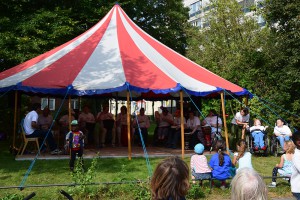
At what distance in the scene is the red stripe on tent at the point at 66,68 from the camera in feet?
31.3

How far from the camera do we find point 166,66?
10.8 meters

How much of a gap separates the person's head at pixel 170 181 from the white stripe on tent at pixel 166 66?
278 inches

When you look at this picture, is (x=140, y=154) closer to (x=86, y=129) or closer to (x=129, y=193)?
(x=86, y=129)

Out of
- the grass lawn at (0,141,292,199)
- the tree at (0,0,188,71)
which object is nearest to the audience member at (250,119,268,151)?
the grass lawn at (0,141,292,199)

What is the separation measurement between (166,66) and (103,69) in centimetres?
185

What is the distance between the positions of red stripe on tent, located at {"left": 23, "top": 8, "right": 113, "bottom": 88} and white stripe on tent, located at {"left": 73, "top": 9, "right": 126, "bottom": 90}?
16cm

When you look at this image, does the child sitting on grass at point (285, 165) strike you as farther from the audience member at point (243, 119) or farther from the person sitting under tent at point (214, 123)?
the person sitting under tent at point (214, 123)

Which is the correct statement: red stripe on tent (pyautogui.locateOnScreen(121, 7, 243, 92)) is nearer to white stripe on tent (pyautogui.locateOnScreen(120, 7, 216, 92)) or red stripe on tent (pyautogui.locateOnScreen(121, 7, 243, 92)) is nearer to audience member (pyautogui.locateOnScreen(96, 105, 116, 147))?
white stripe on tent (pyautogui.locateOnScreen(120, 7, 216, 92))

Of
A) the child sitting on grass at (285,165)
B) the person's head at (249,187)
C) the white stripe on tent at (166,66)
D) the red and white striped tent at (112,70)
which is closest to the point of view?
the person's head at (249,187)

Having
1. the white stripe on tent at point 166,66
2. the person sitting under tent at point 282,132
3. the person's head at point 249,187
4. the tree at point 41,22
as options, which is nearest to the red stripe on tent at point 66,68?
the white stripe on tent at point 166,66

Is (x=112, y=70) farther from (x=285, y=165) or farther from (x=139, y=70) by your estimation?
(x=285, y=165)

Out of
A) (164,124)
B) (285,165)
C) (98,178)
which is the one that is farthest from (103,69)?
(285,165)

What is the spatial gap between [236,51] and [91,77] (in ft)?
54.1

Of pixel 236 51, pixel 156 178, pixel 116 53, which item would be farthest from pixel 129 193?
pixel 236 51
